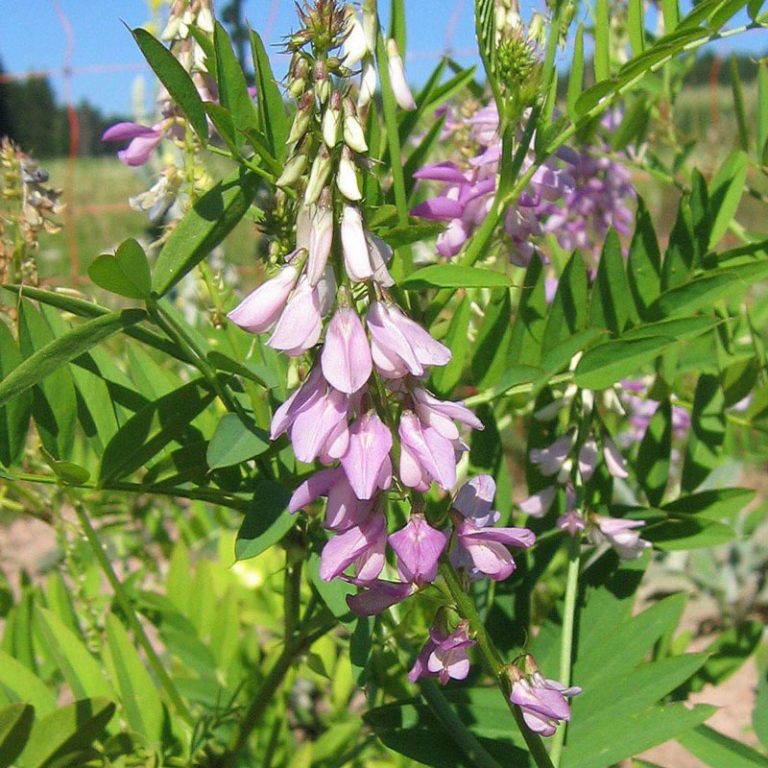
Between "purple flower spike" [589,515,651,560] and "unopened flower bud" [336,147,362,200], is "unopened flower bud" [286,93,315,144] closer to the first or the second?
"unopened flower bud" [336,147,362,200]

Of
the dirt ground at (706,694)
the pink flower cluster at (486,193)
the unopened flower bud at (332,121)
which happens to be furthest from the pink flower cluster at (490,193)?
the dirt ground at (706,694)

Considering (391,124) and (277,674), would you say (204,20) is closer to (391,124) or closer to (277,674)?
(391,124)

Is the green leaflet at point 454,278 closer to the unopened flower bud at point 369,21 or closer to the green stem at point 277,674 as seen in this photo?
the unopened flower bud at point 369,21

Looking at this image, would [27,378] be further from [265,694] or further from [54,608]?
[54,608]

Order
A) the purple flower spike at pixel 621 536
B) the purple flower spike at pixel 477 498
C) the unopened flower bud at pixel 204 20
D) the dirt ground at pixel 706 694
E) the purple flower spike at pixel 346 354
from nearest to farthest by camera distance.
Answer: the purple flower spike at pixel 346 354
the purple flower spike at pixel 477 498
the unopened flower bud at pixel 204 20
the purple flower spike at pixel 621 536
the dirt ground at pixel 706 694

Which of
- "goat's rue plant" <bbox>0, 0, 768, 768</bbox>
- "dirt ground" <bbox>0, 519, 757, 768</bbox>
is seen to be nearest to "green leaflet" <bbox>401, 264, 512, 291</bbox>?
"goat's rue plant" <bbox>0, 0, 768, 768</bbox>

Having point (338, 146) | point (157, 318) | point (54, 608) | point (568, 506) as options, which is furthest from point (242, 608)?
point (338, 146)

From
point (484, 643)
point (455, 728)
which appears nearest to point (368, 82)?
point (484, 643)
